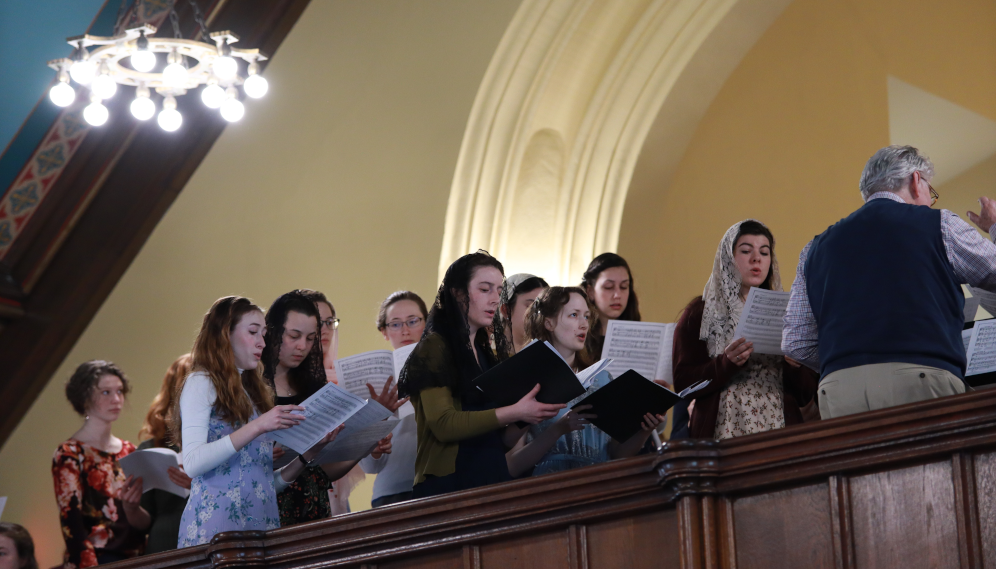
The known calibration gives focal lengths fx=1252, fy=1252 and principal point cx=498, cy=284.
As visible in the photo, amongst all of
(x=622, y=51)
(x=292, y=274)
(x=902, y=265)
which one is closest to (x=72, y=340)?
(x=292, y=274)

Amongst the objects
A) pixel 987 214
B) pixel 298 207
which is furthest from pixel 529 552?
pixel 298 207

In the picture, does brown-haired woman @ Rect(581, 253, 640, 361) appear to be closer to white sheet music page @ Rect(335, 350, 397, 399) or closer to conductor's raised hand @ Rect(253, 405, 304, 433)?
white sheet music page @ Rect(335, 350, 397, 399)

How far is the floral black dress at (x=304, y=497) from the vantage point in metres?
4.24

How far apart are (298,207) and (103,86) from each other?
5.45 ft

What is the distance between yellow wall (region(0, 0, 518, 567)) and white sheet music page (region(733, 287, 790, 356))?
11.1ft

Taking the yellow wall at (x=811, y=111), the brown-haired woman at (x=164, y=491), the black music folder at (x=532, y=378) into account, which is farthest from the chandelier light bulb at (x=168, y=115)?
the black music folder at (x=532, y=378)

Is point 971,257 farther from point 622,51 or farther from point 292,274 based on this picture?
point 292,274

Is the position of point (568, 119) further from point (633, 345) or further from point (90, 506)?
point (90, 506)

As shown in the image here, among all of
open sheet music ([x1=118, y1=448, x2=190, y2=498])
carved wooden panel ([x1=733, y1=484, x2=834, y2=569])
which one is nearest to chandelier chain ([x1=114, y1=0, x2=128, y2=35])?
open sheet music ([x1=118, y1=448, x2=190, y2=498])

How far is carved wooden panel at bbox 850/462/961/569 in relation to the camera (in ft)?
8.90

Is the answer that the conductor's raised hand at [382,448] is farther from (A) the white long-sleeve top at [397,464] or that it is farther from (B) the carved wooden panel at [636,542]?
(B) the carved wooden panel at [636,542]

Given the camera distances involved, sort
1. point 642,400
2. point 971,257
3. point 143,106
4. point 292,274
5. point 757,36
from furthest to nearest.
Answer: point 292,274
point 757,36
point 143,106
point 642,400
point 971,257

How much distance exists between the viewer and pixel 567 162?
7289 mm

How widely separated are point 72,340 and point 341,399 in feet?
14.6
